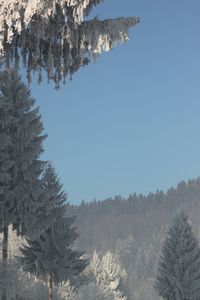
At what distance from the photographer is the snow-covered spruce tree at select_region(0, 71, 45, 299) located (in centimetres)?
3067

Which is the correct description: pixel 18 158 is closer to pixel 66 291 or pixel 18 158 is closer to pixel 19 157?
pixel 19 157

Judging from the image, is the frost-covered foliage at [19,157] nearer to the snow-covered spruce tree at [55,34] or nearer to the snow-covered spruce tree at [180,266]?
the snow-covered spruce tree at [180,266]

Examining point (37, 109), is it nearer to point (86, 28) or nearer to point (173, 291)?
point (173, 291)

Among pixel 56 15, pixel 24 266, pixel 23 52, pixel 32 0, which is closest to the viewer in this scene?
pixel 32 0

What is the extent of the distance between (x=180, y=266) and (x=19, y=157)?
16119mm

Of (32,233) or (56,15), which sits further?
(32,233)

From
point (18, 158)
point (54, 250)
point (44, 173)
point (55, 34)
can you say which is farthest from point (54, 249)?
point (55, 34)

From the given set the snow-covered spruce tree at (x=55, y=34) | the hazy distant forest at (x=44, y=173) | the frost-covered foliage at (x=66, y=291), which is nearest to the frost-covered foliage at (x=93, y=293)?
the hazy distant forest at (x=44, y=173)

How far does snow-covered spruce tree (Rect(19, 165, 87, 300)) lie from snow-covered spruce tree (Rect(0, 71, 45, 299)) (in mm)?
3688

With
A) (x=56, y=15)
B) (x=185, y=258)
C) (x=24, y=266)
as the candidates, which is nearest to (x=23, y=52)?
(x=56, y=15)

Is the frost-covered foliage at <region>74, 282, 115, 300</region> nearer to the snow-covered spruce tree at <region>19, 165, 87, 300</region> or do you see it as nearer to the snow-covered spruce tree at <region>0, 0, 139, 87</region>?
the snow-covered spruce tree at <region>19, 165, 87, 300</region>

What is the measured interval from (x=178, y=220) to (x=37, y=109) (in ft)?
53.6

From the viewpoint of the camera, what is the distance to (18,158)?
31.4 meters

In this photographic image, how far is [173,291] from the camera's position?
41906 mm
